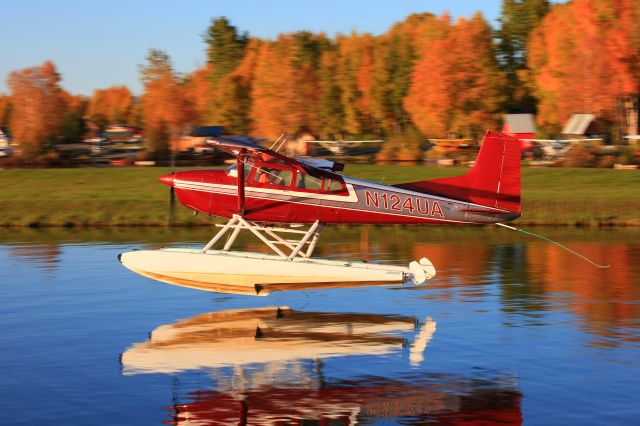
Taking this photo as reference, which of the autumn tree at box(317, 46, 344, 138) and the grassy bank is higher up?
the autumn tree at box(317, 46, 344, 138)

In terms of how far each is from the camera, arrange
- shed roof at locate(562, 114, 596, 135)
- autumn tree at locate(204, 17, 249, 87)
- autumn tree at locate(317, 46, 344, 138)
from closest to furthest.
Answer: shed roof at locate(562, 114, 596, 135) → autumn tree at locate(317, 46, 344, 138) → autumn tree at locate(204, 17, 249, 87)

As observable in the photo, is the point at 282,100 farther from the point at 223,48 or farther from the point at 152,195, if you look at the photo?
the point at 223,48

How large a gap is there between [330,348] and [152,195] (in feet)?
92.0

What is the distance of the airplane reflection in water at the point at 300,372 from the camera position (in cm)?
1219

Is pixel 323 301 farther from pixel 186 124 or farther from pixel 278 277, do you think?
pixel 186 124

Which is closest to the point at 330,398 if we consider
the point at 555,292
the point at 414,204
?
the point at 414,204

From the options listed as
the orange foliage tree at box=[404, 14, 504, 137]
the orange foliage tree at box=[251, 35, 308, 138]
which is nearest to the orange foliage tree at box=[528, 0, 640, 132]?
the orange foliage tree at box=[404, 14, 504, 137]

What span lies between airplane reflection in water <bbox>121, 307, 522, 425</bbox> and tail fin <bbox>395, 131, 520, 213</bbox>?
3.02 meters

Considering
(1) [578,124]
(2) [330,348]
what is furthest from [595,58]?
(2) [330,348]

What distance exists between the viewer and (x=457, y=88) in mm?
77500

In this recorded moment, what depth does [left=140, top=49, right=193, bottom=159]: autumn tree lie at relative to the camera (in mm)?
77625

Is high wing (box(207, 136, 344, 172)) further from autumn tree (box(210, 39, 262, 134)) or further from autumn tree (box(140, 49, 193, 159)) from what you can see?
autumn tree (box(210, 39, 262, 134))

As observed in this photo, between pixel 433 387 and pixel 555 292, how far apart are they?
28.0 ft

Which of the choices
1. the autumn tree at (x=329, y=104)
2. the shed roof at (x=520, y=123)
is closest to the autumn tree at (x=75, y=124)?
the autumn tree at (x=329, y=104)
